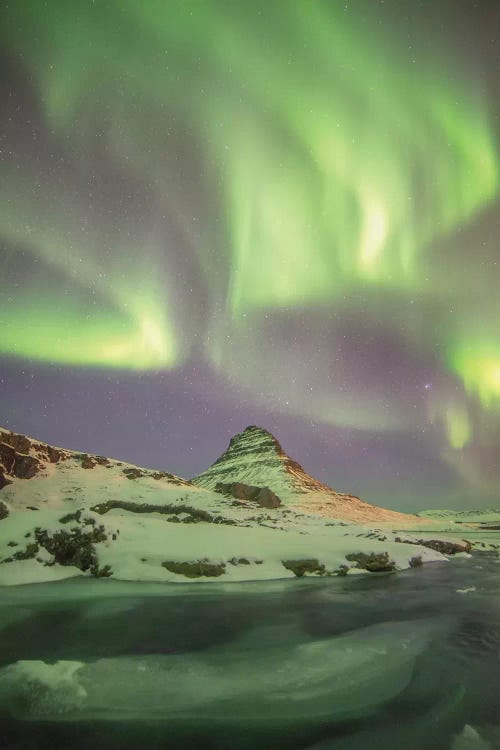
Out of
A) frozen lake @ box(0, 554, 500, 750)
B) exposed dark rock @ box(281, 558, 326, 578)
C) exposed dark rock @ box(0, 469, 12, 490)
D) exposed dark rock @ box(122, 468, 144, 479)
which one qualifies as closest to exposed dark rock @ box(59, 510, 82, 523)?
frozen lake @ box(0, 554, 500, 750)

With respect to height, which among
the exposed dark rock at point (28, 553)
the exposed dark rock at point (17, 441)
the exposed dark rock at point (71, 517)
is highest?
the exposed dark rock at point (17, 441)

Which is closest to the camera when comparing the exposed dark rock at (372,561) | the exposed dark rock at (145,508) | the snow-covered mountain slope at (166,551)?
the snow-covered mountain slope at (166,551)

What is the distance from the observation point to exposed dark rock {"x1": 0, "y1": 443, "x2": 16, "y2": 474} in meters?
73.1

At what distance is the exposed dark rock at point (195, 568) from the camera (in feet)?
70.2

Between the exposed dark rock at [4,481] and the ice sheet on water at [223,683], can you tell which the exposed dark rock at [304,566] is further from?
the exposed dark rock at [4,481]

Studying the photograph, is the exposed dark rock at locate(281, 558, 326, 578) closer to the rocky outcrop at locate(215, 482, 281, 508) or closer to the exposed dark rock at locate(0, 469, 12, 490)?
the rocky outcrop at locate(215, 482, 281, 508)

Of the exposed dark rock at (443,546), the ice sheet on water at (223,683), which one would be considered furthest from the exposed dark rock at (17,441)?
the ice sheet on water at (223,683)

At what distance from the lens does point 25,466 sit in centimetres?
7519

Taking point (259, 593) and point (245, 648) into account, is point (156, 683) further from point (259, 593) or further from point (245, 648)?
point (259, 593)

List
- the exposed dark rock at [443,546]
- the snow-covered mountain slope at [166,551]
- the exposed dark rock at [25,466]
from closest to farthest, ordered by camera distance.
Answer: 1. the snow-covered mountain slope at [166,551]
2. the exposed dark rock at [443,546]
3. the exposed dark rock at [25,466]

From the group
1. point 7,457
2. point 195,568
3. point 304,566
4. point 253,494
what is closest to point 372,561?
point 304,566

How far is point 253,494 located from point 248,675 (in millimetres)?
73503

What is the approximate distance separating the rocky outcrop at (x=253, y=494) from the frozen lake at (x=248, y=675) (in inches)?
2419

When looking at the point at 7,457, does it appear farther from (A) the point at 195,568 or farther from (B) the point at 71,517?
(A) the point at 195,568
